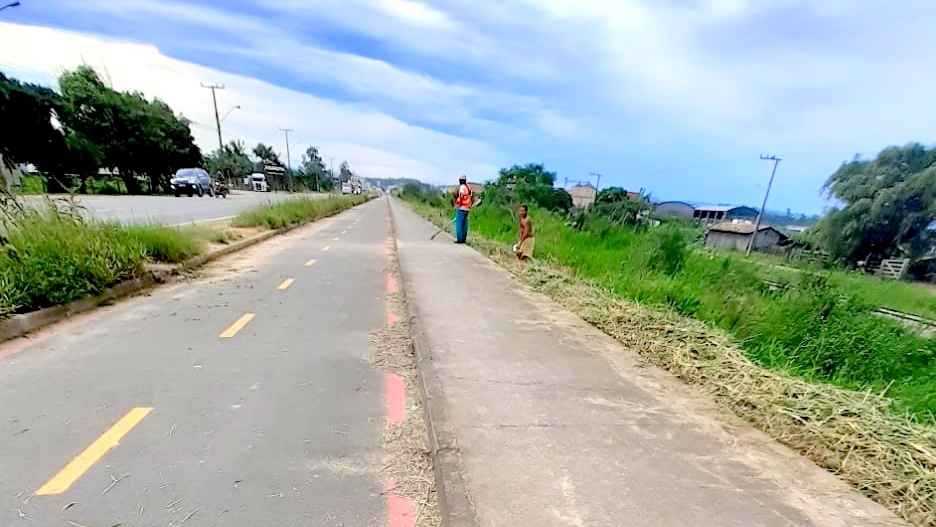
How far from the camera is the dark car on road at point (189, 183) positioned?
107 feet

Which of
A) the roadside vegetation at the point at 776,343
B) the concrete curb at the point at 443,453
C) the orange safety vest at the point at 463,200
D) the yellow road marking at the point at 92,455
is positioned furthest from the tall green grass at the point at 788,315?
the yellow road marking at the point at 92,455

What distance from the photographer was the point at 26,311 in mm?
4414

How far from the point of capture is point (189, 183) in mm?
32844

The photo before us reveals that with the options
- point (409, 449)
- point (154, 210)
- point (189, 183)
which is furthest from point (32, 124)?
point (409, 449)

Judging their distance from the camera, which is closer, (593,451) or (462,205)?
(593,451)

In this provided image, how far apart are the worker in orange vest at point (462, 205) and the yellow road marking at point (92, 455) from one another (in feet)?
36.0

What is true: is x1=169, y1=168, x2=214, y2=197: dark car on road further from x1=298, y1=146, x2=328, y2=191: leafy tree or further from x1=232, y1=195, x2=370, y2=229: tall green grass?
x1=298, y1=146, x2=328, y2=191: leafy tree

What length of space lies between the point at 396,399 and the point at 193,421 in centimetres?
139

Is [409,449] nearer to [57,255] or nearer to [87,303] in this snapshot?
[87,303]

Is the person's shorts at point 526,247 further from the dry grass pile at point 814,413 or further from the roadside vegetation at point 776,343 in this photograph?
the dry grass pile at point 814,413

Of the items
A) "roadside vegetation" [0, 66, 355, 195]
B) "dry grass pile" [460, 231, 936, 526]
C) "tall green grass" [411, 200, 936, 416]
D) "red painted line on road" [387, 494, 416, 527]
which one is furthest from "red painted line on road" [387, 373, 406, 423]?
"roadside vegetation" [0, 66, 355, 195]

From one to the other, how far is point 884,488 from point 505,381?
2399 millimetres

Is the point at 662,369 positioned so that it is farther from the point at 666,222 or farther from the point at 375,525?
the point at 666,222

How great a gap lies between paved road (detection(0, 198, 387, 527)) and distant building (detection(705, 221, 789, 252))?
50.3 metres
